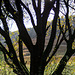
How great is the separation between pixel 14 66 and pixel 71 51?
243cm

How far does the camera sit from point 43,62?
355 centimetres

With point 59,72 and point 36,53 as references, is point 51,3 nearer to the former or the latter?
point 36,53

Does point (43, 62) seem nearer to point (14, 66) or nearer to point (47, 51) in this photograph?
point (47, 51)

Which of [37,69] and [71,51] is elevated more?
[71,51]

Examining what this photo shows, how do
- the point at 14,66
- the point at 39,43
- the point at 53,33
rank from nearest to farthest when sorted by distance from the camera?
the point at 39,43 < the point at 53,33 < the point at 14,66

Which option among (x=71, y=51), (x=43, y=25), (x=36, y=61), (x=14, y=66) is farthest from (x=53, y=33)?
(x=14, y=66)

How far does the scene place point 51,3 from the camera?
137 inches

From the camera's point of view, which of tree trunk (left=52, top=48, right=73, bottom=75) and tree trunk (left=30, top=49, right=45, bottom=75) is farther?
tree trunk (left=52, top=48, right=73, bottom=75)

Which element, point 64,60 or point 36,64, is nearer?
point 36,64

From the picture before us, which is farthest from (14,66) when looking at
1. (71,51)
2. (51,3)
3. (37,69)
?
(51,3)

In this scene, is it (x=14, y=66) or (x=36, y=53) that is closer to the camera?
(x=36, y=53)

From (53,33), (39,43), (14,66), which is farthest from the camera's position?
(14,66)

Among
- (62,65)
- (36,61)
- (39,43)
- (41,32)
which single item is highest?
(41,32)

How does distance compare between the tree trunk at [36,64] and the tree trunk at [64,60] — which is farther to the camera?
the tree trunk at [64,60]
